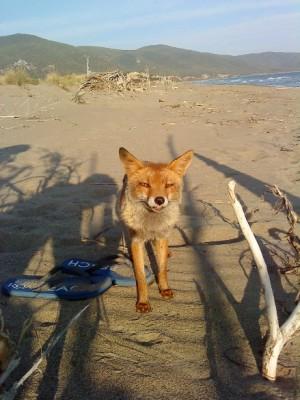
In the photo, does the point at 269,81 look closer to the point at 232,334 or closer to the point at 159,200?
the point at 159,200

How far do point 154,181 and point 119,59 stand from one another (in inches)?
3913

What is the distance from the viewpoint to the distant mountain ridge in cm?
7409

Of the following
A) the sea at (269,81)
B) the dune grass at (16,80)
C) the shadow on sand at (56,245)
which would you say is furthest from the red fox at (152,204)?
the sea at (269,81)

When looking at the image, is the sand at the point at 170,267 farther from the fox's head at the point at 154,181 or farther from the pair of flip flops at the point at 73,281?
the fox's head at the point at 154,181

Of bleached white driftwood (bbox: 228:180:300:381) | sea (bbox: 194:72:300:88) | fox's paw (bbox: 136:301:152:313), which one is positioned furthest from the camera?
sea (bbox: 194:72:300:88)

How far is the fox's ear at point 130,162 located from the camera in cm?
370

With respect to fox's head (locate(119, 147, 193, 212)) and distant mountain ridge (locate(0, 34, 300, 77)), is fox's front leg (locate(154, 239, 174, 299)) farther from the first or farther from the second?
distant mountain ridge (locate(0, 34, 300, 77))

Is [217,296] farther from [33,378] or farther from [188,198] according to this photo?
[188,198]

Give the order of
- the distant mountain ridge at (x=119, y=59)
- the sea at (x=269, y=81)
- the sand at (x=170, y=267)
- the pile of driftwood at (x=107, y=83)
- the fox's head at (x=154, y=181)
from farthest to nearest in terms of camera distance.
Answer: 1. the distant mountain ridge at (x=119, y=59)
2. the sea at (x=269, y=81)
3. the pile of driftwood at (x=107, y=83)
4. the fox's head at (x=154, y=181)
5. the sand at (x=170, y=267)

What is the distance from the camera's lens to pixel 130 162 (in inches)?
147

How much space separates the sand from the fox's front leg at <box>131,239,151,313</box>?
9cm

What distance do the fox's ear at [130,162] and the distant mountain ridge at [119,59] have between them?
3619 centimetres

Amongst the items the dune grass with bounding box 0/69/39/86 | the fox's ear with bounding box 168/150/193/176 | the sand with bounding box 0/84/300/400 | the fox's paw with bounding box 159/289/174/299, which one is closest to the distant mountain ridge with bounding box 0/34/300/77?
the dune grass with bounding box 0/69/39/86

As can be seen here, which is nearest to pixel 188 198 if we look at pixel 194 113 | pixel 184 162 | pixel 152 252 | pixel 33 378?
pixel 152 252
